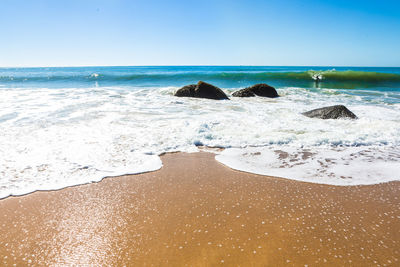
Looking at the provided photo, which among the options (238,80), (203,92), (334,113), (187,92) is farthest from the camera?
(238,80)

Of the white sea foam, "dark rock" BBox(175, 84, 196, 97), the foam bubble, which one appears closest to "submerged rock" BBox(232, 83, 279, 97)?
"dark rock" BBox(175, 84, 196, 97)

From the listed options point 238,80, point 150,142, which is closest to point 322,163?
point 150,142

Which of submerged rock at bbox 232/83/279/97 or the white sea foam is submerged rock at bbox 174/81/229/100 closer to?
submerged rock at bbox 232/83/279/97

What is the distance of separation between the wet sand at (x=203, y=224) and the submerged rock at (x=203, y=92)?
8207mm

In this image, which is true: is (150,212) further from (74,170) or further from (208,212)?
(74,170)

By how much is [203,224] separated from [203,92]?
30.8ft

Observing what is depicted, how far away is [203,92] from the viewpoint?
36.5 ft

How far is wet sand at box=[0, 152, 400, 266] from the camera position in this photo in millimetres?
1761

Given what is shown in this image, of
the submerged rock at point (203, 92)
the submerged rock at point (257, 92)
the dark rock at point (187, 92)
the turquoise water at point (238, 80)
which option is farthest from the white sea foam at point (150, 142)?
the turquoise water at point (238, 80)

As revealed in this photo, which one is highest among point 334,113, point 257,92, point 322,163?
point 257,92

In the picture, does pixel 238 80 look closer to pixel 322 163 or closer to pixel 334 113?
pixel 334 113

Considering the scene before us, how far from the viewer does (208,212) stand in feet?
7.59

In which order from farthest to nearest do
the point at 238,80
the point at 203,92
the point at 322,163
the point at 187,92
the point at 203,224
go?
1. the point at 238,80
2. the point at 187,92
3. the point at 203,92
4. the point at 322,163
5. the point at 203,224

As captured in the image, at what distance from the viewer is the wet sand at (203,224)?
176cm
